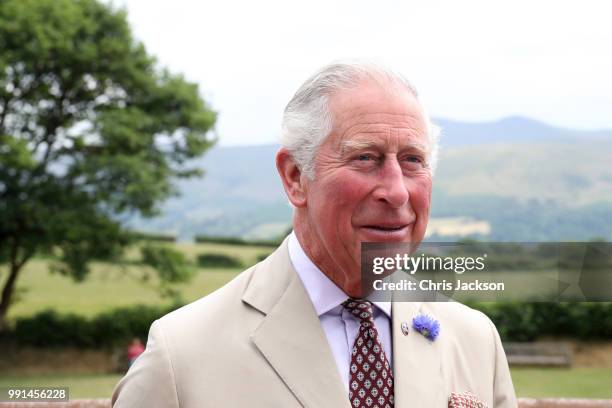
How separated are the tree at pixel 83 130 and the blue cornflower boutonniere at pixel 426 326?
22.7m

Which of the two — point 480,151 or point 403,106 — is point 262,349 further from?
point 480,151

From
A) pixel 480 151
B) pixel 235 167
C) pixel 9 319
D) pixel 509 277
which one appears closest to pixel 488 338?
pixel 509 277

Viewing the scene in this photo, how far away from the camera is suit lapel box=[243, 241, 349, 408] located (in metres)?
2.05

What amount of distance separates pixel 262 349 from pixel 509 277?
71 cm

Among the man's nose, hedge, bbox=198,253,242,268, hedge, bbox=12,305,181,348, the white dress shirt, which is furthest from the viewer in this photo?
hedge, bbox=198,253,242,268

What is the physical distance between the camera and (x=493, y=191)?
110938 mm

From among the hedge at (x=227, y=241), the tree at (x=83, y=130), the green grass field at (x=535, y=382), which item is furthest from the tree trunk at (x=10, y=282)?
the hedge at (x=227, y=241)

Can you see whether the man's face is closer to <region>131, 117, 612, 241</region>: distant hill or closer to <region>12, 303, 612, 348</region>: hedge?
<region>12, 303, 612, 348</region>: hedge

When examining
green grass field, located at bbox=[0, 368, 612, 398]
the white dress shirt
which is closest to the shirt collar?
the white dress shirt

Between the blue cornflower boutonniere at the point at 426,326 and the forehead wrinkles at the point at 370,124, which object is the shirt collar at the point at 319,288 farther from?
the forehead wrinkles at the point at 370,124

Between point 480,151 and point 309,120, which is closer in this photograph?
point 309,120

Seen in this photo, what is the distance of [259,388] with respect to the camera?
2.07 meters

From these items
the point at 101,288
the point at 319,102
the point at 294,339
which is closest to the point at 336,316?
the point at 294,339

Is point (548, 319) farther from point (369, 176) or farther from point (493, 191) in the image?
point (493, 191)
